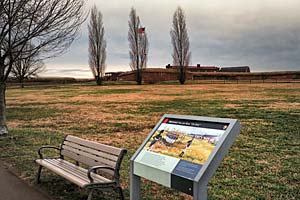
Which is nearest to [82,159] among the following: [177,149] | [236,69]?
[177,149]

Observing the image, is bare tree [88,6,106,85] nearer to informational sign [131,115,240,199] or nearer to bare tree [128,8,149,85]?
bare tree [128,8,149,85]

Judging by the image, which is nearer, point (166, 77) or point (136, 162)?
point (136, 162)

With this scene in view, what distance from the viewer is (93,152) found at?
5316 mm

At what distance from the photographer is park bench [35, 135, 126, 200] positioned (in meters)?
4.48

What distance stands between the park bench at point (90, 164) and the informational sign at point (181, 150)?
44 cm

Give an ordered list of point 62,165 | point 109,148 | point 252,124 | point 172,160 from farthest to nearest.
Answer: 1. point 252,124
2. point 62,165
3. point 109,148
4. point 172,160

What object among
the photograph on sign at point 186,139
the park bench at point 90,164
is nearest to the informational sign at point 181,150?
the photograph on sign at point 186,139

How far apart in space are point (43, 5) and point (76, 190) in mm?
6793

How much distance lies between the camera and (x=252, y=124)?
1354 centimetres

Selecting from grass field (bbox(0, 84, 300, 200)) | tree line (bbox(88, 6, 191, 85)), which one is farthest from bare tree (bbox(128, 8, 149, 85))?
grass field (bbox(0, 84, 300, 200))

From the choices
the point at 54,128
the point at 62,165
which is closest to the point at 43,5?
the point at 54,128

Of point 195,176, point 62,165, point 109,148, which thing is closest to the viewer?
point 195,176

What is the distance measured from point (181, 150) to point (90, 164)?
2084mm

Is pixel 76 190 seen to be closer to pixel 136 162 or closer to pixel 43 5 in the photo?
pixel 136 162
